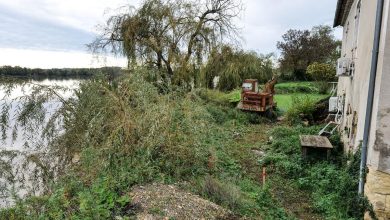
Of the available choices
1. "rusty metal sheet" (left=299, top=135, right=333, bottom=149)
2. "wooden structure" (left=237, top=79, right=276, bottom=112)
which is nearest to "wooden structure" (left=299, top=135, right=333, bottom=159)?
"rusty metal sheet" (left=299, top=135, right=333, bottom=149)

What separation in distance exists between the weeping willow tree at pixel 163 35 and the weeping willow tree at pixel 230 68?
120 cm

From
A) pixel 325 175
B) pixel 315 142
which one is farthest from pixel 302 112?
pixel 325 175

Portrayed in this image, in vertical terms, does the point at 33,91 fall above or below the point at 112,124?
above

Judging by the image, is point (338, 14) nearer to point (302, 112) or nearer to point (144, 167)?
point (302, 112)

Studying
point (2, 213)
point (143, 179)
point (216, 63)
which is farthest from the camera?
point (216, 63)

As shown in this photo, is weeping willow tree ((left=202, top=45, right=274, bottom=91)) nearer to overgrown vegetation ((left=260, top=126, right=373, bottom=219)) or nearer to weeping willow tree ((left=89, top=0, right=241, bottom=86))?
weeping willow tree ((left=89, top=0, right=241, bottom=86))

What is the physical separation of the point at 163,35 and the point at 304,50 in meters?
22.6

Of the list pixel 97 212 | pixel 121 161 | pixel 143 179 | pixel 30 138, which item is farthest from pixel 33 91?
pixel 97 212

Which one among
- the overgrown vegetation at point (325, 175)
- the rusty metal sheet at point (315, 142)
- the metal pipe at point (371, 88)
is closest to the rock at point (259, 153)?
the overgrown vegetation at point (325, 175)

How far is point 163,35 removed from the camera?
51.2ft

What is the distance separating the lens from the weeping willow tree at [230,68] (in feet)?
56.8

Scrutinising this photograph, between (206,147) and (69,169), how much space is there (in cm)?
267

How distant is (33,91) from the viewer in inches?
235

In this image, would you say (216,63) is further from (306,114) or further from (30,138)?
(30,138)
